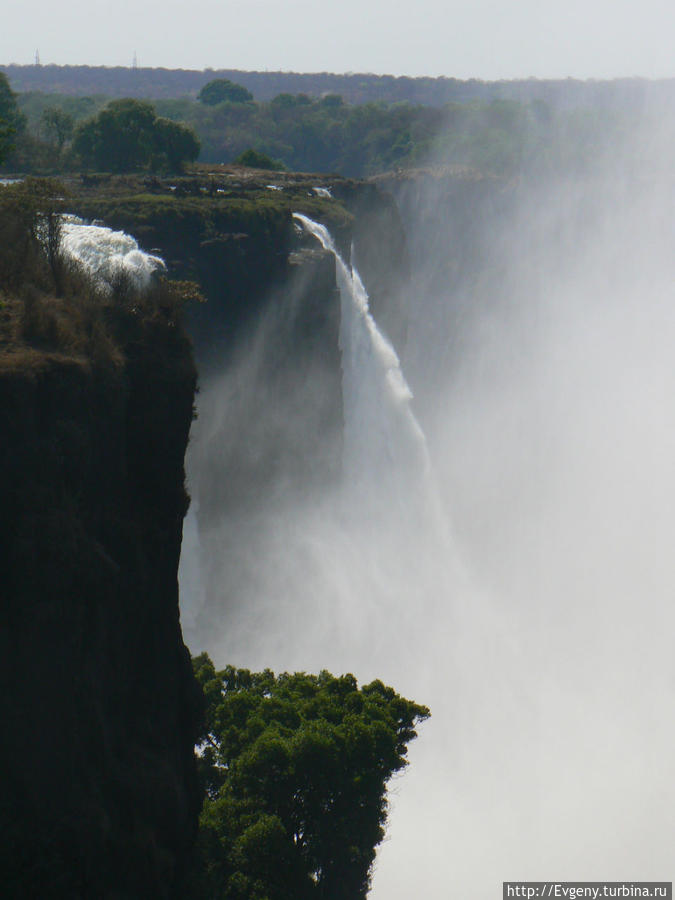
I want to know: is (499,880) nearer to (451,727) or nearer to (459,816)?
(459,816)

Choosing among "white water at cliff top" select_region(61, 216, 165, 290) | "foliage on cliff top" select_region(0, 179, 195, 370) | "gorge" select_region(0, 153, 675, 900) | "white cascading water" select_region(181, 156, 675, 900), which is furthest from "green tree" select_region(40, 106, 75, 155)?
"foliage on cliff top" select_region(0, 179, 195, 370)

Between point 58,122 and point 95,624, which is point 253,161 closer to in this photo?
Result: point 58,122

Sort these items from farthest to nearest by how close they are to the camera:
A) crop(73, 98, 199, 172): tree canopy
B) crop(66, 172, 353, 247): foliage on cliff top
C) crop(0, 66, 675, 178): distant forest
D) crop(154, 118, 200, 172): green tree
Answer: crop(0, 66, 675, 178): distant forest < crop(73, 98, 199, 172): tree canopy < crop(154, 118, 200, 172): green tree < crop(66, 172, 353, 247): foliage on cliff top

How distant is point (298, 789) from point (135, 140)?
1504 inches

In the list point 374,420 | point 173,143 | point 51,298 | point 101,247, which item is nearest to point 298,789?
point 51,298

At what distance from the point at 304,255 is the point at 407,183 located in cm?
4241

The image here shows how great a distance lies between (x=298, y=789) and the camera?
18.6m

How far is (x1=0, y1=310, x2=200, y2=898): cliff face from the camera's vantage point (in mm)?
11195

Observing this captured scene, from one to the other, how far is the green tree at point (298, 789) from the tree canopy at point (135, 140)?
113 feet

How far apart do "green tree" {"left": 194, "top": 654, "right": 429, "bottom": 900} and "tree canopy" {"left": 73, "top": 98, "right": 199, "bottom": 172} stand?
34519 mm

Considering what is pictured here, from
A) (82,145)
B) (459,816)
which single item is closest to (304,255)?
(459,816)

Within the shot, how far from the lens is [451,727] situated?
3259 cm

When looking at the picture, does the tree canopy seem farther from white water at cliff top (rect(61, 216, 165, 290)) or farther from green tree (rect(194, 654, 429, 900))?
green tree (rect(194, 654, 429, 900))

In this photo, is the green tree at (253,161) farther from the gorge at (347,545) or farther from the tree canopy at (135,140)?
the gorge at (347,545)
